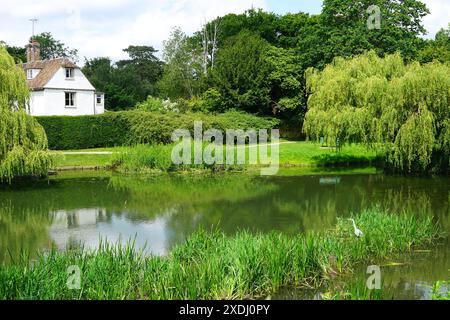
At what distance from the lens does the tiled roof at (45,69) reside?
130 ft

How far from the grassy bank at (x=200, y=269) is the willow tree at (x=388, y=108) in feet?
41.5

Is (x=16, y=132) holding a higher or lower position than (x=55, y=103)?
lower

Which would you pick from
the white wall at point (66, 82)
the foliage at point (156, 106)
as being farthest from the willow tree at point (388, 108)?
the white wall at point (66, 82)

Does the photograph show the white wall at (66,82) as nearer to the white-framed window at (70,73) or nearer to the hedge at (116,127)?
the white-framed window at (70,73)

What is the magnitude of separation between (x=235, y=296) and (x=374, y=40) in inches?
1213

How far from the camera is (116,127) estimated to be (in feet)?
111

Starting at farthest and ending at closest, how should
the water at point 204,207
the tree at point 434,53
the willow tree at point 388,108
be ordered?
the tree at point 434,53 < the willow tree at point 388,108 < the water at point 204,207

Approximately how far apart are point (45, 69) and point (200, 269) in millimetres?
36065

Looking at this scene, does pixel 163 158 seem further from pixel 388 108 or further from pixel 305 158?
pixel 388 108

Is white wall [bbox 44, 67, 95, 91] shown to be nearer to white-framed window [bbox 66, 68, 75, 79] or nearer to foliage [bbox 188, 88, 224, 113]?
white-framed window [bbox 66, 68, 75, 79]

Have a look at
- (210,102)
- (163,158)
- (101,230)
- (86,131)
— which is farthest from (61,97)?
(101,230)

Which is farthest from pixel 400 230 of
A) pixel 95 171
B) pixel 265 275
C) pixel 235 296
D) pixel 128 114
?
pixel 128 114

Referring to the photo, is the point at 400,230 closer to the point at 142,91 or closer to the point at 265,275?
the point at 265,275

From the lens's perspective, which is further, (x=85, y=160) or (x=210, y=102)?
(x=210, y=102)
